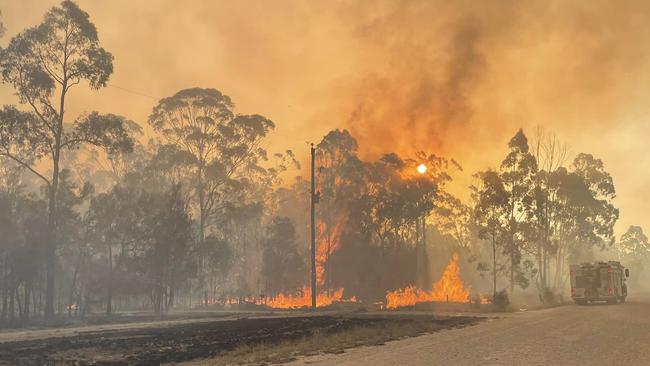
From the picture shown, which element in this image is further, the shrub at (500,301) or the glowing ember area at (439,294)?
the glowing ember area at (439,294)

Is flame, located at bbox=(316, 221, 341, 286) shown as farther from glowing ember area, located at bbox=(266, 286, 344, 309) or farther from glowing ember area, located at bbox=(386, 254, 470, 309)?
glowing ember area, located at bbox=(386, 254, 470, 309)

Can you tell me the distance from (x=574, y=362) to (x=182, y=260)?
1544 inches

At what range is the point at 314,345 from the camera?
58.4 ft

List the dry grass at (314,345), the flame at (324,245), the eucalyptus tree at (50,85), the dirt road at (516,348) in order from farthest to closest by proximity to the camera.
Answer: the flame at (324,245)
the eucalyptus tree at (50,85)
the dry grass at (314,345)
the dirt road at (516,348)

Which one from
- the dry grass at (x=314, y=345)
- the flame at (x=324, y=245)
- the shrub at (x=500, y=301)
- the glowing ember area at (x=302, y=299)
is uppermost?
Answer: the flame at (x=324, y=245)

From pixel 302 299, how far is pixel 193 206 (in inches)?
877

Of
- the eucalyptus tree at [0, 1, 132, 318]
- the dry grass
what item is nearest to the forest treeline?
the eucalyptus tree at [0, 1, 132, 318]

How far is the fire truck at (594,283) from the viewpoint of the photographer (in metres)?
43.7

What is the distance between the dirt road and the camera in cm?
1351

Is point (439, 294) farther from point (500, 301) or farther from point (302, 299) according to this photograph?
point (302, 299)

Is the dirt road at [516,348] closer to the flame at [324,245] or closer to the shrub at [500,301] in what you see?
the shrub at [500,301]

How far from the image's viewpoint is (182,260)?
47500 mm

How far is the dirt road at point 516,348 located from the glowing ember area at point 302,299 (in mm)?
32967

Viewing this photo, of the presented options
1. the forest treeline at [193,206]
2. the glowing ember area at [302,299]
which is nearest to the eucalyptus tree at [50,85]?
the forest treeline at [193,206]
